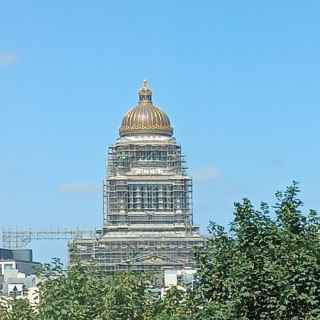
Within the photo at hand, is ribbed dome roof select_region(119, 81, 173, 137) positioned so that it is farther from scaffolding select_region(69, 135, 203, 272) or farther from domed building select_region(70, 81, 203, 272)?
scaffolding select_region(69, 135, 203, 272)

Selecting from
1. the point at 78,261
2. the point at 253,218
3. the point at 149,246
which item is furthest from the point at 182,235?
the point at 253,218

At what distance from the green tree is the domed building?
98515mm

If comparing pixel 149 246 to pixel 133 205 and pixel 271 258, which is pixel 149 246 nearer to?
pixel 133 205

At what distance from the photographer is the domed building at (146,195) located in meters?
123

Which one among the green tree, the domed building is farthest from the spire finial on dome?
the green tree

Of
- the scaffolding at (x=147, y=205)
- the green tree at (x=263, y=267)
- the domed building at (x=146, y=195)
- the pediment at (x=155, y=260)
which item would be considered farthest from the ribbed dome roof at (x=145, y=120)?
the green tree at (x=263, y=267)

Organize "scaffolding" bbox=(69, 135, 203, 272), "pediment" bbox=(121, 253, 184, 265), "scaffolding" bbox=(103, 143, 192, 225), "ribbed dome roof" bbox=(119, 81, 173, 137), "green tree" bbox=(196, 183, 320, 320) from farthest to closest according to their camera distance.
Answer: "ribbed dome roof" bbox=(119, 81, 173, 137) < "scaffolding" bbox=(103, 143, 192, 225) < "scaffolding" bbox=(69, 135, 203, 272) < "pediment" bbox=(121, 253, 184, 265) < "green tree" bbox=(196, 183, 320, 320)

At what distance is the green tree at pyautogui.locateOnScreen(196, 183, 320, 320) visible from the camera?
2212cm

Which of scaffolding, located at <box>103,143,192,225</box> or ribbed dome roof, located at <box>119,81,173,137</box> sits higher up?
ribbed dome roof, located at <box>119,81,173,137</box>

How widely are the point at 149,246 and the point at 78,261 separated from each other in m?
88.1

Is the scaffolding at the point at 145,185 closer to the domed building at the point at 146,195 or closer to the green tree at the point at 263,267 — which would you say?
the domed building at the point at 146,195

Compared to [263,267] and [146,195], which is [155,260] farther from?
[263,267]

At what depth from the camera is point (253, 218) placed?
23203mm

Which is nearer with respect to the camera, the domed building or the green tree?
the green tree
